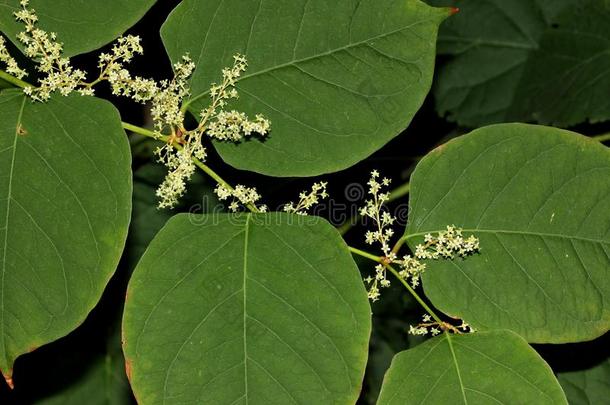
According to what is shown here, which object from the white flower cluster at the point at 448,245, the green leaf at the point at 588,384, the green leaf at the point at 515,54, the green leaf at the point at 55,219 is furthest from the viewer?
the green leaf at the point at 515,54

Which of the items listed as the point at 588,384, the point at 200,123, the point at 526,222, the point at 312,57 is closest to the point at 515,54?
the point at 588,384

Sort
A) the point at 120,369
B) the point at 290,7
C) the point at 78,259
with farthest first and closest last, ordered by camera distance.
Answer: the point at 120,369, the point at 290,7, the point at 78,259

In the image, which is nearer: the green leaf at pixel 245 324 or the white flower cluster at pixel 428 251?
the green leaf at pixel 245 324

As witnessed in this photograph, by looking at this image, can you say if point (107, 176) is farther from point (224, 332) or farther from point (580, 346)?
point (580, 346)

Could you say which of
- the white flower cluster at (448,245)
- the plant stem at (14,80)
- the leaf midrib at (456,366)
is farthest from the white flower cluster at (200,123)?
the leaf midrib at (456,366)

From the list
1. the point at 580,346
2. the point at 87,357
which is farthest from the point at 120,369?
the point at 580,346

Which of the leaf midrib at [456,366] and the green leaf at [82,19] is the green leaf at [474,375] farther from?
the green leaf at [82,19]
